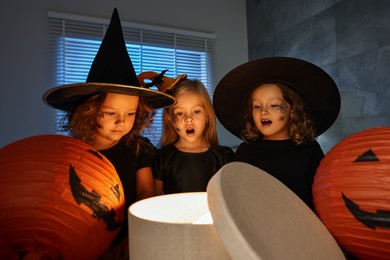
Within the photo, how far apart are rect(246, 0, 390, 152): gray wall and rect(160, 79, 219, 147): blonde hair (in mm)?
1634

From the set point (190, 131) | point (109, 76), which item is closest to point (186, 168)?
point (190, 131)

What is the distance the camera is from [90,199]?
536 millimetres

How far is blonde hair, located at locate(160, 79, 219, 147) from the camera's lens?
1.22 meters

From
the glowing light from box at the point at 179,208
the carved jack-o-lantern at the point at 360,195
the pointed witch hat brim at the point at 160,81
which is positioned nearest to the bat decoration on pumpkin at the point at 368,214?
the carved jack-o-lantern at the point at 360,195

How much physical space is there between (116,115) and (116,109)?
0.7 inches

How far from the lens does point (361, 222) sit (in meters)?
0.54

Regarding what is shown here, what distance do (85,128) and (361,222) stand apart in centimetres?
74

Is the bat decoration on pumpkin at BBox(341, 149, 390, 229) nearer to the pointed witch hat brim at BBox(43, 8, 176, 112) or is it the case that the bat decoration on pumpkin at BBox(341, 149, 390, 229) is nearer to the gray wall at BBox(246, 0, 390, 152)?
the pointed witch hat brim at BBox(43, 8, 176, 112)

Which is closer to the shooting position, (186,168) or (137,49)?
(186,168)

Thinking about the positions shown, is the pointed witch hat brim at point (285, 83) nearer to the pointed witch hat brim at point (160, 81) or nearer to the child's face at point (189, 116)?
the child's face at point (189, 116)

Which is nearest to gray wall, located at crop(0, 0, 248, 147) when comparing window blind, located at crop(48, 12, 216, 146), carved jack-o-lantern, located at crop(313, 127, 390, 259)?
window blind, located at crop(48, 12, 216, 146)

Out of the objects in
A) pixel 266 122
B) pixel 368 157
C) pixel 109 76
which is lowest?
pixel 368 157

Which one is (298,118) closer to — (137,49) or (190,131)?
(190,131)

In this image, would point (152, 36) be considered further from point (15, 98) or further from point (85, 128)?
point (85, 128)
